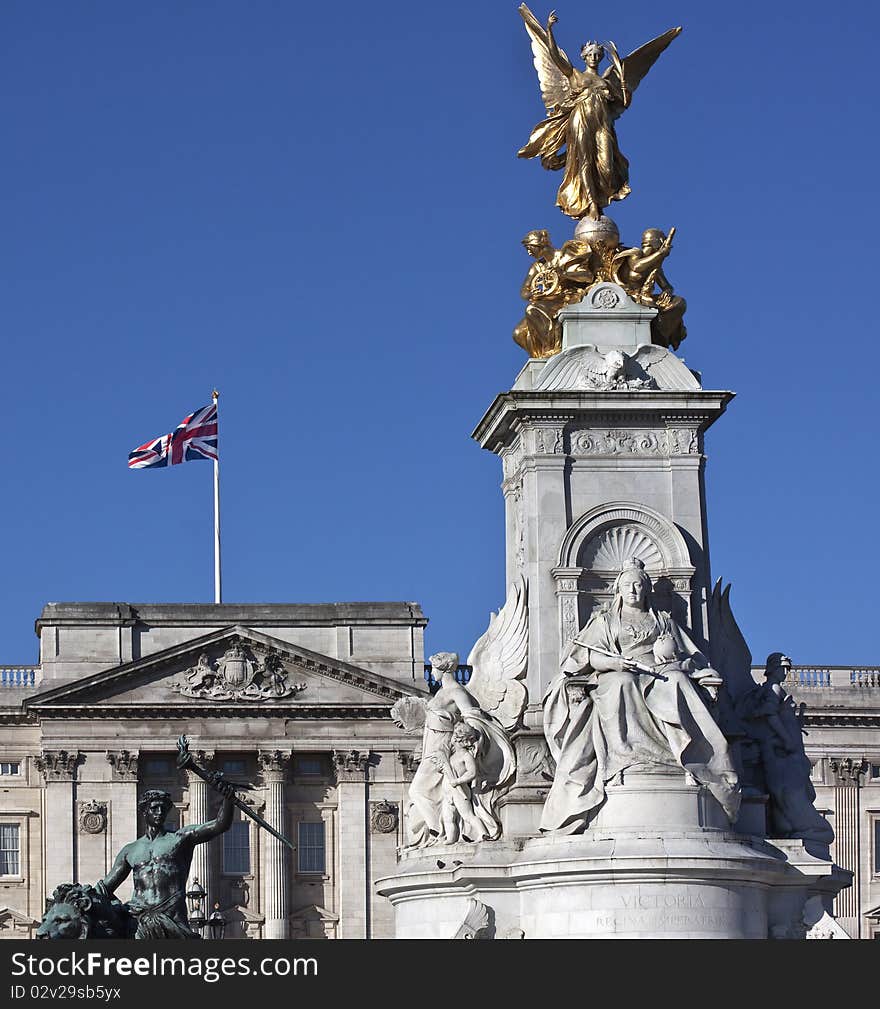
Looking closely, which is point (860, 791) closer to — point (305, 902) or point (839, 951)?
point (305, 902)

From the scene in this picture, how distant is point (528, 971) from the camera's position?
30.5 metres

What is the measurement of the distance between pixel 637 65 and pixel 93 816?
64499mm

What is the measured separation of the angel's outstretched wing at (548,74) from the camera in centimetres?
3919

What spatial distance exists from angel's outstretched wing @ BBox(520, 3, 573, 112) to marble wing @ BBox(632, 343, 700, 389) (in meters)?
3.80

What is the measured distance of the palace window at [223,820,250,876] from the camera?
99.8m

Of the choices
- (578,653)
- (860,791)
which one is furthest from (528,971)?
(860,791)

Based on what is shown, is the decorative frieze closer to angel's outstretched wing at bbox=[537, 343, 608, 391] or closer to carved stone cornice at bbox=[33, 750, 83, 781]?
angel's outstretched wing at bbox=[537, 343, 608, 391]

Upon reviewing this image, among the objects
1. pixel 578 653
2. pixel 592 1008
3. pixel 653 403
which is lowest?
pixel 592 1008

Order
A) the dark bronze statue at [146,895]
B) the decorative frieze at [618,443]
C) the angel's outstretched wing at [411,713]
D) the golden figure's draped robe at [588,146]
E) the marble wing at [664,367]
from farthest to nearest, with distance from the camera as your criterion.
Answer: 1. the golden figure's draped robe at [588,146]
2. the angel's outstretched wing at [411,713]
3. the marble wing at [664,367]
4. the decorative frieze at [618,443]
5. the dark bronze statue at [146,895]

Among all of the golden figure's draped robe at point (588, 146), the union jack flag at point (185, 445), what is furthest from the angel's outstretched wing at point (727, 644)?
the union jack flag at point (185, 445)

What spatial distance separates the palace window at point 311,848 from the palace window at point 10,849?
389 inches

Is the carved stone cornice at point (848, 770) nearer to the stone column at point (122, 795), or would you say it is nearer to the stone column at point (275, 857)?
the stone column at point (275, 857)

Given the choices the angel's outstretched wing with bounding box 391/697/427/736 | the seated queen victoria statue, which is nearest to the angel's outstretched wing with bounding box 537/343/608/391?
the seated queen victoria statue

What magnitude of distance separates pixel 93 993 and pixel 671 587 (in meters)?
11.5
